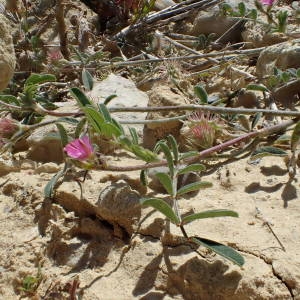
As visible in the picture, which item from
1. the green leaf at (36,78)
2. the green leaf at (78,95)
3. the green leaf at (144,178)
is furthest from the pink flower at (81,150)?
the green leaf at (36,78)

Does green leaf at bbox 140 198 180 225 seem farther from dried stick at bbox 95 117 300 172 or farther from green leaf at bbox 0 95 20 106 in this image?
green leaf at bbox 0 95 20 106

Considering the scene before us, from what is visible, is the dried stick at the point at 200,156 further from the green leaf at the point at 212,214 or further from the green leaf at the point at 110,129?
the green leaf at the point at 212,214

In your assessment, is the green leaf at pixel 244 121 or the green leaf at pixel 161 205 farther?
the green leaf at pixel 244 121

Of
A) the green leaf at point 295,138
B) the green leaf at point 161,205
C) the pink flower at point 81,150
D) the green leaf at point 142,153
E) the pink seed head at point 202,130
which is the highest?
the pink flower at point 81,150

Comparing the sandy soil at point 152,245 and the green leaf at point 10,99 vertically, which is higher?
the green leaf at point 10,99

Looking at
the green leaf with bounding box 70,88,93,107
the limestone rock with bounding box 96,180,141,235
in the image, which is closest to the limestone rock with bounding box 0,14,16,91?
the green leaf with bounding box 70,88,93,107

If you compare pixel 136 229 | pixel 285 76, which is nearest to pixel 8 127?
pixel 136 229
